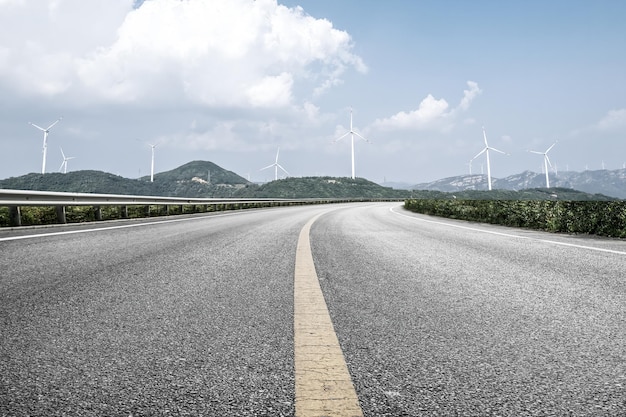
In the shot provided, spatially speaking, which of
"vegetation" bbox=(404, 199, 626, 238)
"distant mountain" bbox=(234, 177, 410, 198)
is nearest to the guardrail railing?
"vegetation" bbox=(404, 199, 626, 238)

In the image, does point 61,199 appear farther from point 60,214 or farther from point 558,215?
point 558,215

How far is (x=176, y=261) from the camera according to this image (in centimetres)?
510

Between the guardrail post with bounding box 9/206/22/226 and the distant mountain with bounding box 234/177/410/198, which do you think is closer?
the guardrail post with bounding box 9/206/22/226

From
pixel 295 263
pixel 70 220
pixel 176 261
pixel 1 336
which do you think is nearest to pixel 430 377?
pixel 1 336

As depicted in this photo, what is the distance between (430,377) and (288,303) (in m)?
1.46

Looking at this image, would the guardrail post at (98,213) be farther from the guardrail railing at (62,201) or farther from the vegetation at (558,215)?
the vegetation at (558,215)

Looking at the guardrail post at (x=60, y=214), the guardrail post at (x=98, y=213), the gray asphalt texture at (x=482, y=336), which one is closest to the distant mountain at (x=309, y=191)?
the guardrail post at (x=98, y=213)

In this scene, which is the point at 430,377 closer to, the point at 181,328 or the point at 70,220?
the point at 181,328

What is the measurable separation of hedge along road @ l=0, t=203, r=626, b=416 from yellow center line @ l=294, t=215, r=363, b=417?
0.04 m

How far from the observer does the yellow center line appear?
1.51 meters

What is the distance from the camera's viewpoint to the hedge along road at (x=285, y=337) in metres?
1.59

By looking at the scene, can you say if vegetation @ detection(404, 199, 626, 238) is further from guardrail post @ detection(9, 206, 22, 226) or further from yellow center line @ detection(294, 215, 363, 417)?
guardrail post @ detection(9, 206, 22, 226)

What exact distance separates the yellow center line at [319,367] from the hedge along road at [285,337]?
0.14 ft

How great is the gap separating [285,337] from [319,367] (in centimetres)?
46
